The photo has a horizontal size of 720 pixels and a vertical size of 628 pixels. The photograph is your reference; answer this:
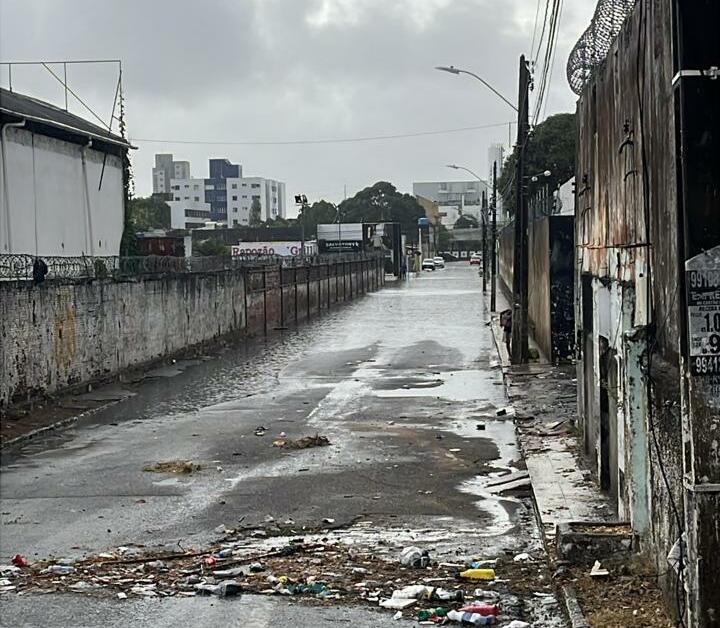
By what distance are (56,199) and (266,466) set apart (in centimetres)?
3039

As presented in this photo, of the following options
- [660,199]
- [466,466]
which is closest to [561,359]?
[466,466]

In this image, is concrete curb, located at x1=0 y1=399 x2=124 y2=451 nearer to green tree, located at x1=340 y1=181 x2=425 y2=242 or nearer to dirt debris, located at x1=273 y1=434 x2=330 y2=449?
dirt debris, located at x1=273 y1=434 x2=330 y2=449

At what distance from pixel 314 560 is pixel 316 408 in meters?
12.6

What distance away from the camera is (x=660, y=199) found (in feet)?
30.7

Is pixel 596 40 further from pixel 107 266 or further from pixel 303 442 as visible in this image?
pixel 107 266

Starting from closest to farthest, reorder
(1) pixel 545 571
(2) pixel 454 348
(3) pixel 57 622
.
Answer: (3) pixel 57 622 → (1) pixel 545 571 → (2) pixel 454 348

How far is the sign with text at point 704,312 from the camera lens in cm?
687

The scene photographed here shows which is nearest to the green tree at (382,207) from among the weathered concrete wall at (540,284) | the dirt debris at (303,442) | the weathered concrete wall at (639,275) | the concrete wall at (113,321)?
the concrete wall at (113,321)

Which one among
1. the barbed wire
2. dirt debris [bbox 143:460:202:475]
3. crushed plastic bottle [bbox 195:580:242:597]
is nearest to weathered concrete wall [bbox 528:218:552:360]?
the barbed wire

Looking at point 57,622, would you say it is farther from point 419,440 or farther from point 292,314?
point 292,314

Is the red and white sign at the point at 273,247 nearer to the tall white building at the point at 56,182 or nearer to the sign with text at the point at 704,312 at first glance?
the tall white building at the point at 56,182

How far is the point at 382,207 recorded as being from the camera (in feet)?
577

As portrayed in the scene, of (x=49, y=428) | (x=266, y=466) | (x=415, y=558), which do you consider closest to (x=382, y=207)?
(x=49, y=428)

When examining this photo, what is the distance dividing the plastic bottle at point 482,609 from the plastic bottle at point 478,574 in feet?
3.09
